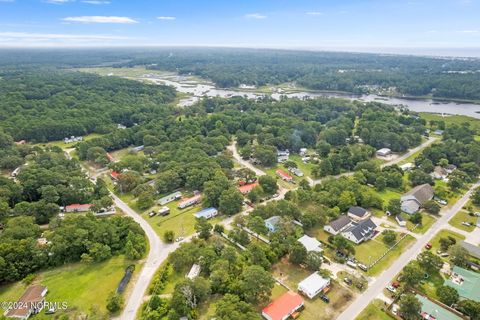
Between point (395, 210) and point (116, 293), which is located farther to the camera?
point (395, 210)

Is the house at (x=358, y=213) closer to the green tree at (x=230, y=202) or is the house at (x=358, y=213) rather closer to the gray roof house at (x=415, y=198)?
the gray roof house at (x=415, y=198)

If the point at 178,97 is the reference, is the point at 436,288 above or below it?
below

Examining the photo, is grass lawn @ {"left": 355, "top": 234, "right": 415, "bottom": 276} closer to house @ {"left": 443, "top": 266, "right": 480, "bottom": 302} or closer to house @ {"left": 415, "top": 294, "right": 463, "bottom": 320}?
house @ {"left": 443, "top": 266, "right": 480, "bottom": 302}

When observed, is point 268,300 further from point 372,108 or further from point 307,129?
point 372,108

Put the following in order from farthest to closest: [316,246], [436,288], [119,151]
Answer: [119,151] < [316,246] < [436,288]

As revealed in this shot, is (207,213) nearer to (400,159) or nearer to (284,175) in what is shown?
(284,175)

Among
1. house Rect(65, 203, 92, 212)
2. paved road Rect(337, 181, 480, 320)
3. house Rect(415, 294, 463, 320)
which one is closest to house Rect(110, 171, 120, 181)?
house Rect(65, 203, 92, 212)

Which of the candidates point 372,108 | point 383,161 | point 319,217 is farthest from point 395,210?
point 372,108

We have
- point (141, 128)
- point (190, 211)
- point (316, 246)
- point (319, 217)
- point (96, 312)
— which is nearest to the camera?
point (96, 312)
